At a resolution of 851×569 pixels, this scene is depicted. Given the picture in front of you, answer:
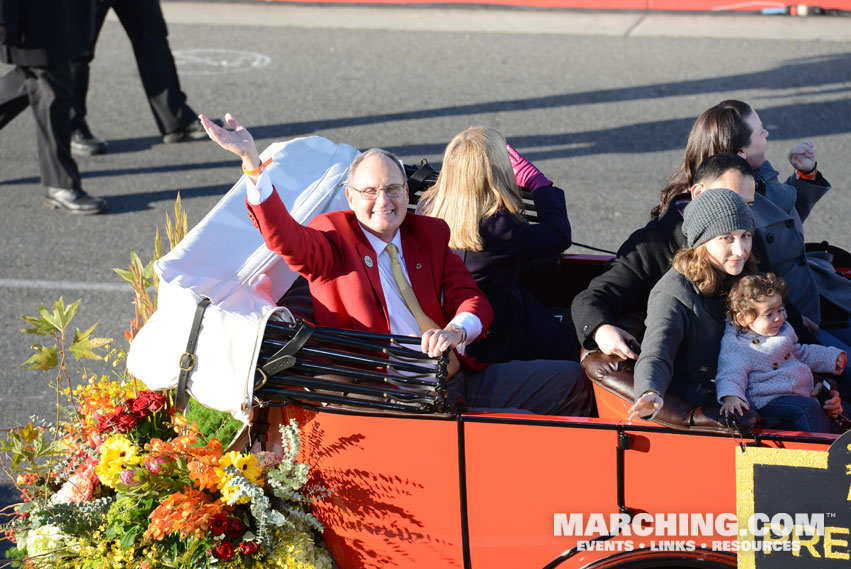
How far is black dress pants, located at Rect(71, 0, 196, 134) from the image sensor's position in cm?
700

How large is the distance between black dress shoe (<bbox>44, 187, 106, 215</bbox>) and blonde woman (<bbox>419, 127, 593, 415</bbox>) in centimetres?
340

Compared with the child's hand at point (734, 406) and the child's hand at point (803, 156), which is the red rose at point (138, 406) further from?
the child's hand at point (803, 156)

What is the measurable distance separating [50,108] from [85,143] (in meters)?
1.25

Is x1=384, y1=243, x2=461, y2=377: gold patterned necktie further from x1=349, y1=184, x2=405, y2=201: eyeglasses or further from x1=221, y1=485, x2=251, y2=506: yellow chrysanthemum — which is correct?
x1=221, y1=485, x2=251, y2=506: yellow chrysanthemum

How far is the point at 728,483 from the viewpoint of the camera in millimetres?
2732

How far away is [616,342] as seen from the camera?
3064 millimetres

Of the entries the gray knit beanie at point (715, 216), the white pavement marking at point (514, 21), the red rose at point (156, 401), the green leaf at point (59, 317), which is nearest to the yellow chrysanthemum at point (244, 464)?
the red rose at point (156, 401)

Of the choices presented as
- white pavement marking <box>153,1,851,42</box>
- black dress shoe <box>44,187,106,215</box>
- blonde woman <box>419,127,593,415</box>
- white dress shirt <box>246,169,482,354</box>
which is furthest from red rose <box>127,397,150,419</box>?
white pavement marking <box>153,1,851,42</box>

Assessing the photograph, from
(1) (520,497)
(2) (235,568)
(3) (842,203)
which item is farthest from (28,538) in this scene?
(3) (842,203)

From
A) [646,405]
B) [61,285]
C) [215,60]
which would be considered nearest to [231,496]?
[646,405]

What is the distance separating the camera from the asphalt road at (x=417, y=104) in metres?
5.91

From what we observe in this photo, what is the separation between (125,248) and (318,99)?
9.58 feet

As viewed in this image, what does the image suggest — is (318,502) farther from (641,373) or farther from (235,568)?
(641,373)

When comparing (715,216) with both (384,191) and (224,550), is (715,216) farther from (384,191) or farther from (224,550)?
(224,550)
